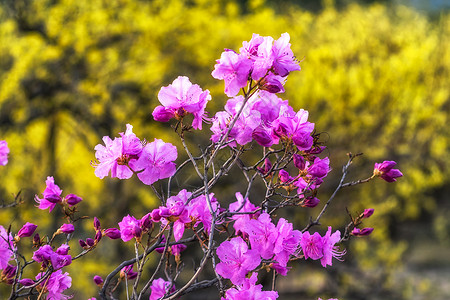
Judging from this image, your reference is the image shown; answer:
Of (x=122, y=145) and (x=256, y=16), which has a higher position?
(x=122, y=145)

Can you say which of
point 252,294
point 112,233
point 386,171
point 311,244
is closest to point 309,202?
point 311,244

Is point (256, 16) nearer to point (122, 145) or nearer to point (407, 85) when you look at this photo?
point (407, 85)

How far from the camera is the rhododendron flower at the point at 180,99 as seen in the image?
1487mm

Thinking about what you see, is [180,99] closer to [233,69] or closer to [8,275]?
[233,69]

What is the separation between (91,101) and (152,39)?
123cm

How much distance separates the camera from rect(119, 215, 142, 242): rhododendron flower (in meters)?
1.49

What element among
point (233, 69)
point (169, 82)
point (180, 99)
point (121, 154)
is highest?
point (233, 69)

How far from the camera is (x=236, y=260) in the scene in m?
1.44

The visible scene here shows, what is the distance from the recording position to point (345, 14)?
11.3 meters

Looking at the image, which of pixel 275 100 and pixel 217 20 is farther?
pixel 217 20

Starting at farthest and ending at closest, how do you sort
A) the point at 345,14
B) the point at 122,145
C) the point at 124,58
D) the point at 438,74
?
the point at 345,14
the point at 438,74
the point at 124,58
the point at 122,145

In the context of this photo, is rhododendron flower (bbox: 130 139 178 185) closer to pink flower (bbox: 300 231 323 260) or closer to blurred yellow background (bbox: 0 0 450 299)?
pink flower (bbox: 300 231 323 260)

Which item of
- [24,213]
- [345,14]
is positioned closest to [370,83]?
[345,14]

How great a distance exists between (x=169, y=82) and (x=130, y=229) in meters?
5.33
